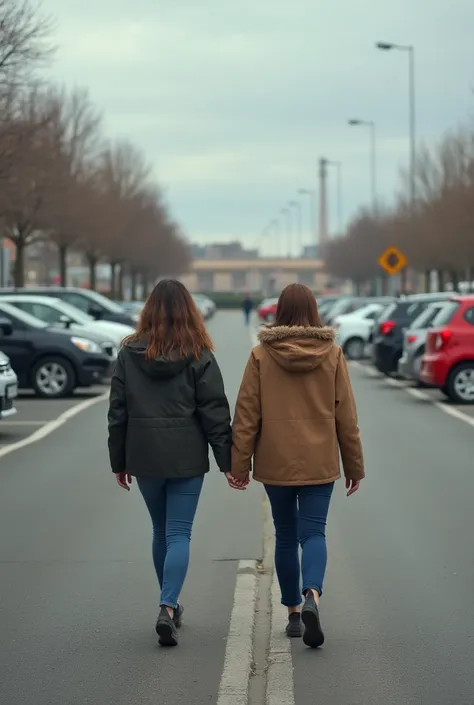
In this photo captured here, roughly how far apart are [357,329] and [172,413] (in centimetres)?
3070

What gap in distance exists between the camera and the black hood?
6691 mm

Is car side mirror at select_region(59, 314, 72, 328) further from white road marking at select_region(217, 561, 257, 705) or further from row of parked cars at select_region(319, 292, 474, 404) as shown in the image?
white road marking at select_region(217, 561, 257, 705)

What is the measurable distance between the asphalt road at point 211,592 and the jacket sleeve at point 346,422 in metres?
0.83

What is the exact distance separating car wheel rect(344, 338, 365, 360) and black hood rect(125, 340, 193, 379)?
31.0 meters

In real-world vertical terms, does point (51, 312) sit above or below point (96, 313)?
above

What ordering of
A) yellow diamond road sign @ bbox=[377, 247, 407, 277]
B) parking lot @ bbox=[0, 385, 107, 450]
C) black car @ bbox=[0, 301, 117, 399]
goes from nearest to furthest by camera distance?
parking lot @ bbox=[0, 385, 107, 450] < black car @ bbox=[0, 301, 117, 399] < yellow diamond road sign @ bbox=[377, 247, 407, 277]

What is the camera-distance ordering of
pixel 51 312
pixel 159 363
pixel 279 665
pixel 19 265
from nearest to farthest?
1. pixel 279 665
2. pixel 159 363
3. pixel 51 312
4. pixel 19 265

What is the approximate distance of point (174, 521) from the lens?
6.80m

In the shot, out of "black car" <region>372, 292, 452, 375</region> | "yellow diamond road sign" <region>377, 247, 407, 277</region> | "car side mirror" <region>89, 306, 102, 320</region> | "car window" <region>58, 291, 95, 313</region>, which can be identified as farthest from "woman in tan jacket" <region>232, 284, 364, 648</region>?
"yellow diamond road sign" <region>377, 247, 407, 277</region>

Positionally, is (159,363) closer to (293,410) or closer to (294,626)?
(293,410)

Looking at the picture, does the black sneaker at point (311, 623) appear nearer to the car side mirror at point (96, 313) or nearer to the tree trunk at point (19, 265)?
the car side mirror at point (96, 313)

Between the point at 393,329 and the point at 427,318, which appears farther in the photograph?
the point at 393,329

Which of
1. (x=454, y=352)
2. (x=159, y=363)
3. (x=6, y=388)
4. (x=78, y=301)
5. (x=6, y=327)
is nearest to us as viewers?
(x=159, y=363)

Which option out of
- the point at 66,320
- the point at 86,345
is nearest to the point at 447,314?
the point at 86,345
